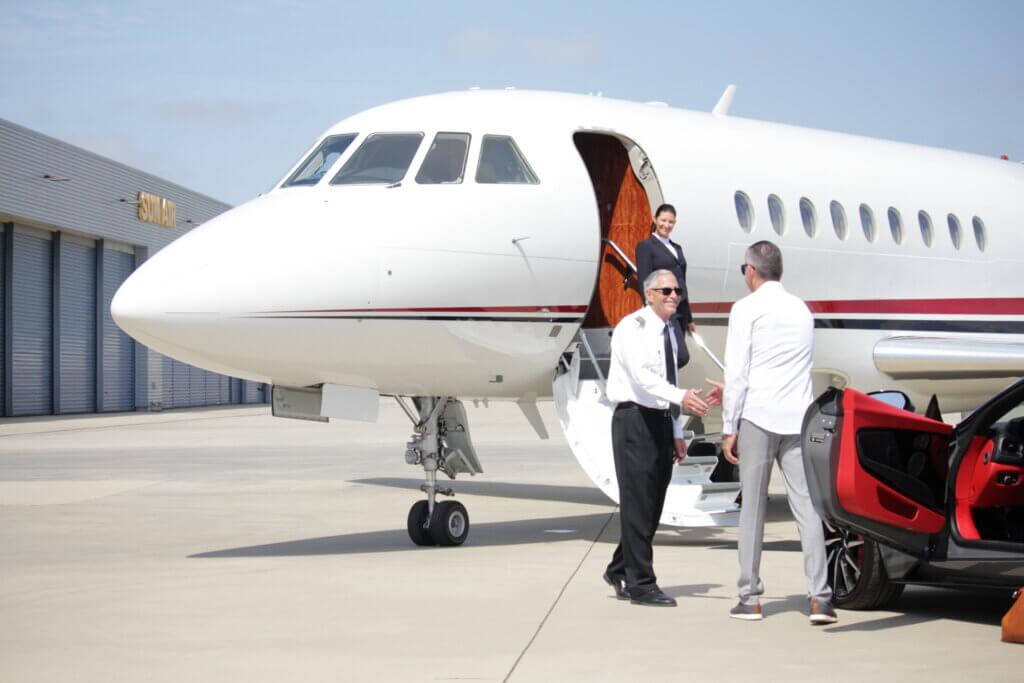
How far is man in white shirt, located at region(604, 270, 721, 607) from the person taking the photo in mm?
7453

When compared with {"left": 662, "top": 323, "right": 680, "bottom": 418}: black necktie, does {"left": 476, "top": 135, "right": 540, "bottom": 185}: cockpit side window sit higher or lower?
higher

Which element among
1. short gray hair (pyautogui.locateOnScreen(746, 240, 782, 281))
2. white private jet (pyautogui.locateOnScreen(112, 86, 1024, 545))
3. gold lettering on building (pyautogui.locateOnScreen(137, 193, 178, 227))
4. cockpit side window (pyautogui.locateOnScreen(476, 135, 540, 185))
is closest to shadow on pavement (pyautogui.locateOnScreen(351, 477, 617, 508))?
white private jet (pyautogui.locateOnScreen(112, 86, 1024, 545))

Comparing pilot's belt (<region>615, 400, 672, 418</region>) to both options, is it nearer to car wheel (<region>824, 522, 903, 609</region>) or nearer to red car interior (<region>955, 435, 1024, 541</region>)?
car wheel (<region>824, 522, 903, 609</region>)

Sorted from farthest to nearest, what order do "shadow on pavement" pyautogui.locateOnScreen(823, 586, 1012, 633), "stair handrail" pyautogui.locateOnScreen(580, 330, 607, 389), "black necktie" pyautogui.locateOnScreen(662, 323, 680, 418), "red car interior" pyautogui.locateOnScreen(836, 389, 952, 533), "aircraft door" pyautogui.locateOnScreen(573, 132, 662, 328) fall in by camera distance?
"aircraft door" pyautogui.locateOnScreen(573, 132, 662, 328), "stair handrail" pyautogui.locateOnScreen(580, 330, 607, 389), "black necktie" pyautogui.locateOnScreen(662, 323, 680, 418), "shadow on pavement" pyautogui.locateOnScreen(823, 586, 1012, 633), "red car interior" pyautogui.locateOnScreen(836, 389, 952, 533)

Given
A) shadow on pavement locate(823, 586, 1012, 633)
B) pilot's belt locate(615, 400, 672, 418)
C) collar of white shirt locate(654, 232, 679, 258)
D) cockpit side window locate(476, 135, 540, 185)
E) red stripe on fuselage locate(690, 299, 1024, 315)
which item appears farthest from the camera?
red stripe on fuselage locate(690, 299, 1024, 315)

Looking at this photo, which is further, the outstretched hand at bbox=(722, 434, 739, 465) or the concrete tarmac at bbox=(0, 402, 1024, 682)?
the outstretched hand at bbox=(722, 434, 739, 465)

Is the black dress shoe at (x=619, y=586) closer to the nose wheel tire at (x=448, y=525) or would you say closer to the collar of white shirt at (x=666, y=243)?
the nose wheel tire at (x=448, y=525)

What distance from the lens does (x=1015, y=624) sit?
6230mm

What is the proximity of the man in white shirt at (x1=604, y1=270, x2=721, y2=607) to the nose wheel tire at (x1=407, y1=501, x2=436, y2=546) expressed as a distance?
271cm

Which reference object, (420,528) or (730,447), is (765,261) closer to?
(730,447)

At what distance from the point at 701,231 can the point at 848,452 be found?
4879 mm

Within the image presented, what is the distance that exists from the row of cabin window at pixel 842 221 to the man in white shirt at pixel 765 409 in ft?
15.6

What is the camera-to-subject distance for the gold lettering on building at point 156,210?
46656 millimetres

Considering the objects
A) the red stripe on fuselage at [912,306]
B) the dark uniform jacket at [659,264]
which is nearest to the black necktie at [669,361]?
the dark uniform jacket at [659,264]
